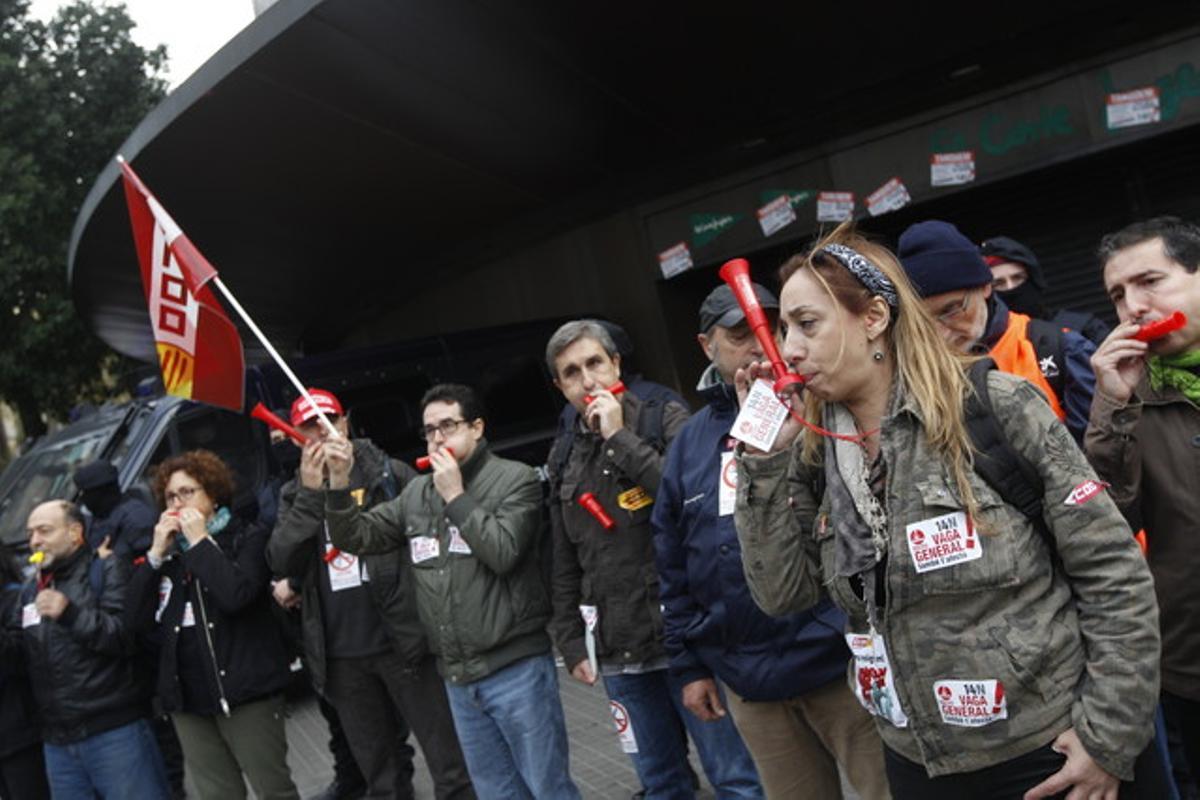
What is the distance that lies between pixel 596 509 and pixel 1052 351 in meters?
1.64

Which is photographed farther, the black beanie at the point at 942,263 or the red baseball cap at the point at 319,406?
the red baseball cap at the point at 319,406

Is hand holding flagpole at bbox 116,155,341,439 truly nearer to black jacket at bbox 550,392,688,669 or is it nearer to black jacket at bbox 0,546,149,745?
black jacket at bbox 0,546,149,745

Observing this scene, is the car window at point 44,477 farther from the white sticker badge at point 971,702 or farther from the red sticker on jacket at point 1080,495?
the red sticker on jacket at point 1080,495

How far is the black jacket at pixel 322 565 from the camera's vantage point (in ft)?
15.3

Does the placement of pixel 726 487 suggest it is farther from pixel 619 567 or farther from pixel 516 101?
pixel 516 101

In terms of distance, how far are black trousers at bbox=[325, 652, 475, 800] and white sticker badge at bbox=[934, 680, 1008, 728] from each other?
→ 314 centimetres

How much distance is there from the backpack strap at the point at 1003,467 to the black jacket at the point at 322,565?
318cm

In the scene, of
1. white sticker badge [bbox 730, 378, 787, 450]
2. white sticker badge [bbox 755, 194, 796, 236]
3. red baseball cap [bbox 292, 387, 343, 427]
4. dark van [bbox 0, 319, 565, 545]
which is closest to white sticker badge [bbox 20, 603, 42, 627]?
red baseball cap [bbox 292, 387, 343, 427]

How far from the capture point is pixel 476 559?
4.05 metres

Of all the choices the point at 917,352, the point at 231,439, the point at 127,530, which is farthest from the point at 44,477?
the point at 917,352

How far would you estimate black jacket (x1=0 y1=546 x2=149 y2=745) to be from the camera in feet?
15.8

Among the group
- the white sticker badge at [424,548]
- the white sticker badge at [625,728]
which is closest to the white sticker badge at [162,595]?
the white sticker badge at [424,548]

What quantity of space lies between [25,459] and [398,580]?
233 inches

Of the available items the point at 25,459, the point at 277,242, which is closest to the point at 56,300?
the point at 277,242
